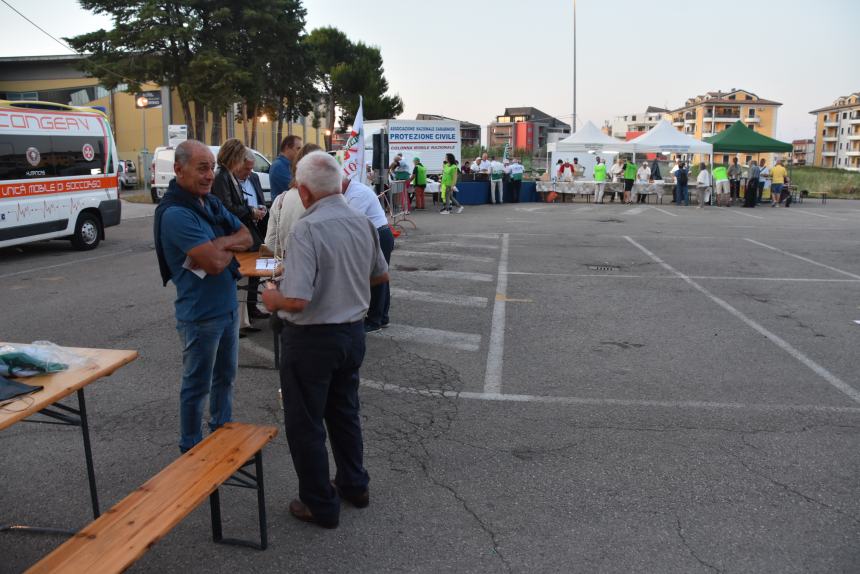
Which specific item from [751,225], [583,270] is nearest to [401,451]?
[583,270]

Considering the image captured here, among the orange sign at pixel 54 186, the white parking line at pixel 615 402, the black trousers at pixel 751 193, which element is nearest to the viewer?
the white parking line at pixel 615 402

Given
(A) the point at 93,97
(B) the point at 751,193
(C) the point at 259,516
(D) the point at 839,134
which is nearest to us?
(C) the point at 259,516

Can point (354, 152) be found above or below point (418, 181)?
above

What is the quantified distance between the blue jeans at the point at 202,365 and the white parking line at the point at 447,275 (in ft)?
21.9

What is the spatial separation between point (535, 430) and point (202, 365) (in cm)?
236

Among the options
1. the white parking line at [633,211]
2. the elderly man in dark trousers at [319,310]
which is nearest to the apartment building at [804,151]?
the white parking line at [633,211]

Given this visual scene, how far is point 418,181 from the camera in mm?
23625

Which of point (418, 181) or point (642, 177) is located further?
point (642, 177)

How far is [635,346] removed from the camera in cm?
720

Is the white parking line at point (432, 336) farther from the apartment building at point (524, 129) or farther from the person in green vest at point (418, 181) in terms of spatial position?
the apartment building at point (524, 129)

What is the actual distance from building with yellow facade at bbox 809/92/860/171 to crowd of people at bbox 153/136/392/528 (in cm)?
14087

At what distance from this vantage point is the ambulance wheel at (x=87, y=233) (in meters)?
13.5

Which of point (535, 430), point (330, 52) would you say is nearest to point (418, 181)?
point (535, 430)

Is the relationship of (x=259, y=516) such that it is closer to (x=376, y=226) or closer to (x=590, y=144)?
(x=376, y=226)
